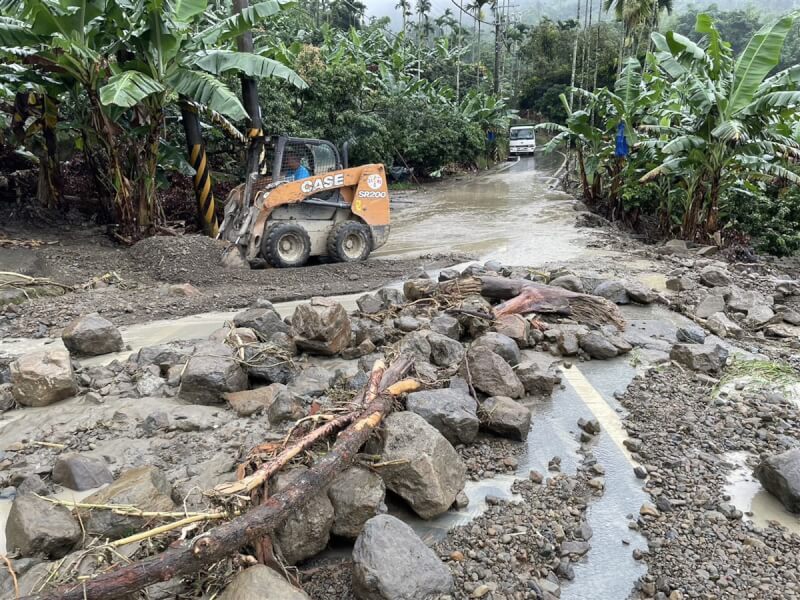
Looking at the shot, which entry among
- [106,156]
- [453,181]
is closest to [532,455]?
[106,156]

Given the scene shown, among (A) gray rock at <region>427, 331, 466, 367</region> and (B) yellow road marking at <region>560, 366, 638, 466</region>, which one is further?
(A) gray rock at <region>427, 331, 466, 367</region>

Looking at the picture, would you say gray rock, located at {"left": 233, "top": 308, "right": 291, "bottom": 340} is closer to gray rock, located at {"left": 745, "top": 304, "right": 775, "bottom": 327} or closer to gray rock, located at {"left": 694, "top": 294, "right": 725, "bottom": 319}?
gray rock, located at {"left": 694, "top": 294, "right": 725, "bottom": 319}

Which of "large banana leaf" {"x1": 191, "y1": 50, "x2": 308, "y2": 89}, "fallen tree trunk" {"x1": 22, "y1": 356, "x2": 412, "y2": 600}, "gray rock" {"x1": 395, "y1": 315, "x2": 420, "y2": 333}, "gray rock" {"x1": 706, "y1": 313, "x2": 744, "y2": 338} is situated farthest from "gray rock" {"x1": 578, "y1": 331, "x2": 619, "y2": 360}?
"large banana leaf" {"x1": 191, "y1": 50, "x2": 308, "y2": 89}

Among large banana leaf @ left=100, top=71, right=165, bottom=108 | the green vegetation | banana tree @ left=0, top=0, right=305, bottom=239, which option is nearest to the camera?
large banana leaf @ left=100, top=71, right=165, bottom=108

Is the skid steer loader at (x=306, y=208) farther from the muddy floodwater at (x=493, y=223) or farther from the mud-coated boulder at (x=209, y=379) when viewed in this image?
the mud-coated boulder at (x=209, y=379)

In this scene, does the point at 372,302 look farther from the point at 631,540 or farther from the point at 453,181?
the point at 453,181

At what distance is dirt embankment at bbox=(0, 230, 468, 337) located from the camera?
7.00 m

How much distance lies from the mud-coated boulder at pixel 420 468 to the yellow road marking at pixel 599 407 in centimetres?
122

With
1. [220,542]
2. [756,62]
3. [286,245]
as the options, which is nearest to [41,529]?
[220,542]

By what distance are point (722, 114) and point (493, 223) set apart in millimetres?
6234

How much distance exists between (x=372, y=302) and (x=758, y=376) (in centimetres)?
360

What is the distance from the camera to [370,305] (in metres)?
6.37

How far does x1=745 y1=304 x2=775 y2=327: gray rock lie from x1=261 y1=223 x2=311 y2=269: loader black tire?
622cm

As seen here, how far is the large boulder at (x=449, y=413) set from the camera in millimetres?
3621
